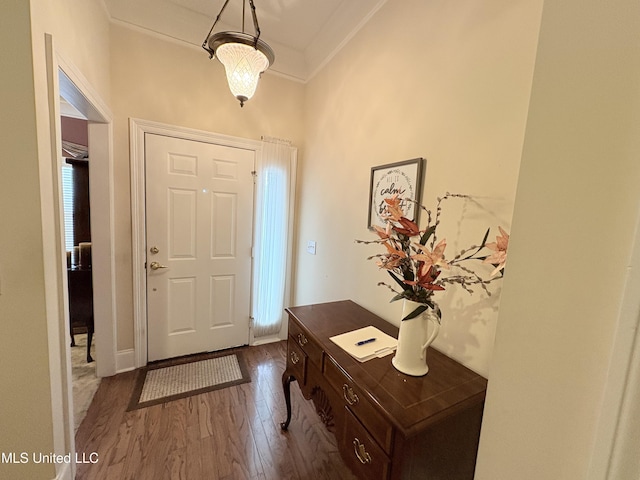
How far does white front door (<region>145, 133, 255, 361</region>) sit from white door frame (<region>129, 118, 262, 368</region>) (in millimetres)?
41

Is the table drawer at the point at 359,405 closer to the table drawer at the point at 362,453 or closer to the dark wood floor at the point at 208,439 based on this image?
the table drawer at the point at 362,453

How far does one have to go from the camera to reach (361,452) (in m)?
1.01

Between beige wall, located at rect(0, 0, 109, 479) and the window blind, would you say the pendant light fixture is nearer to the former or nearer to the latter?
beige wall, located at rect(0, 0, 109, 479)

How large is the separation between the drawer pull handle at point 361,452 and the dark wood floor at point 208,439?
618 millimetres

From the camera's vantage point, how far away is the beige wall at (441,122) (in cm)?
103

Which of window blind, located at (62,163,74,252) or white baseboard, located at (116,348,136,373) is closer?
white baseboard, located at (116,348,136,373)

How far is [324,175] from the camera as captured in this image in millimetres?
2305

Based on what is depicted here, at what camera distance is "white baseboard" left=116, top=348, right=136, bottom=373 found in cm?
220

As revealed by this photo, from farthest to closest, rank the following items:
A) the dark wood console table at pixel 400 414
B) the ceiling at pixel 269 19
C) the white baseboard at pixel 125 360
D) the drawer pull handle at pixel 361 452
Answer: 1. the white baseboard at pixel 125 360
2. the ceiling at pixel 269 19
3. the drawer pull handle at pixel 361 452
4. the dark wood console table at pixel 400 414

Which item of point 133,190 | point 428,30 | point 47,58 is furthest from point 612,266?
point 133,190

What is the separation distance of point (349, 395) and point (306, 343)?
1.41ft

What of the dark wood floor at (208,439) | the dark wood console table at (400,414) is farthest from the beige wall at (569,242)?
the dark wood floor at (208,439)

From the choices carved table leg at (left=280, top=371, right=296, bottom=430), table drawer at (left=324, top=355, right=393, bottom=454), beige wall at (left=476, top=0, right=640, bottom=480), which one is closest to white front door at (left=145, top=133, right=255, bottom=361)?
carved table leg at (left=280, top=371, right=296, bottom=430)

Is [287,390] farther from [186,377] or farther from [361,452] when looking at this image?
[186,377]
